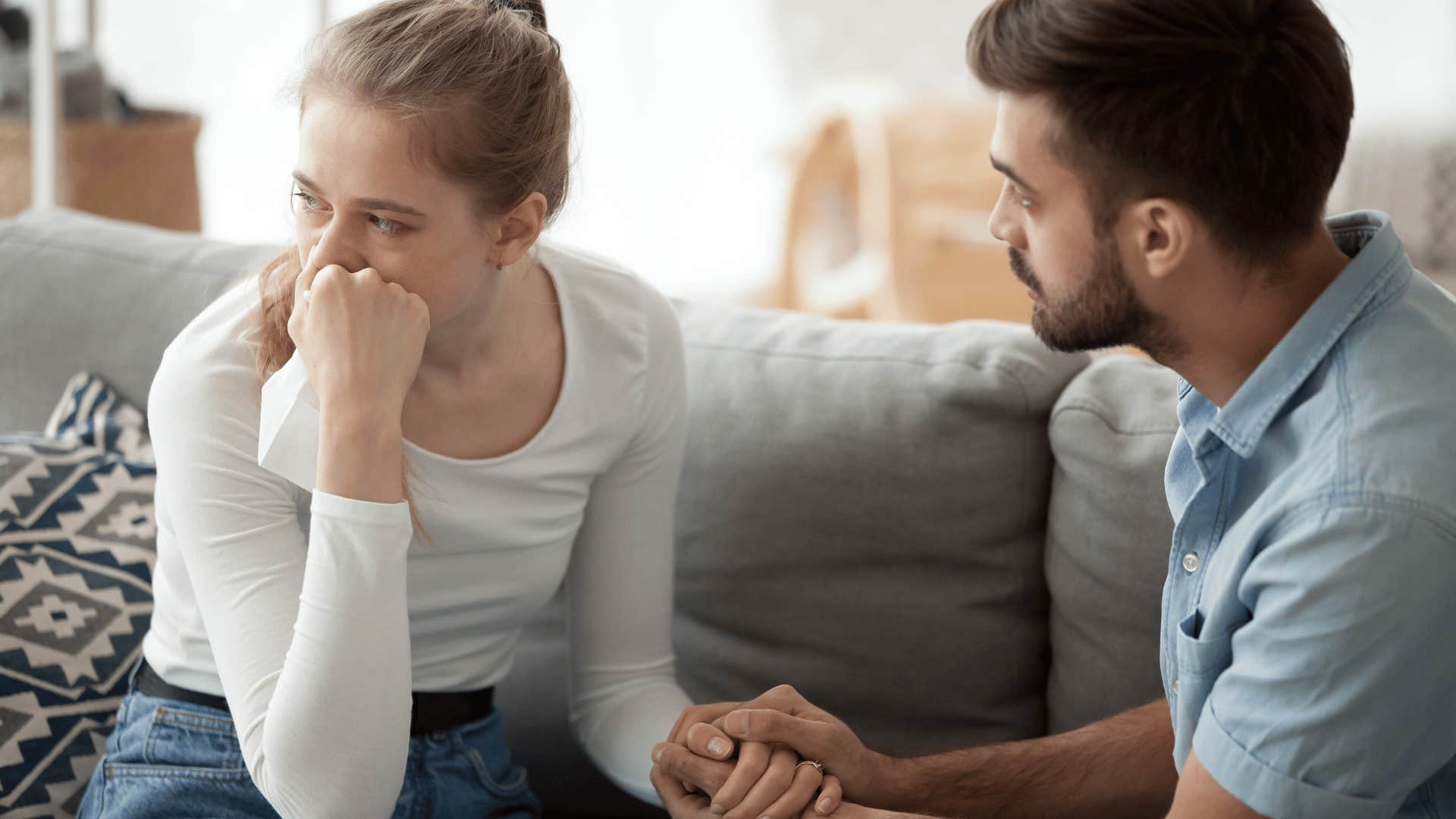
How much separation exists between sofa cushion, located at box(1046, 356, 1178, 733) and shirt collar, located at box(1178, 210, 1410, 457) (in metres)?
0.41

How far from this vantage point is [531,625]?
1698mm

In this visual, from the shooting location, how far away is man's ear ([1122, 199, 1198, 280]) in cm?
97

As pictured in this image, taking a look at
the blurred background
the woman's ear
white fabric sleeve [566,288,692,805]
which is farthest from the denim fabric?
the blurred background

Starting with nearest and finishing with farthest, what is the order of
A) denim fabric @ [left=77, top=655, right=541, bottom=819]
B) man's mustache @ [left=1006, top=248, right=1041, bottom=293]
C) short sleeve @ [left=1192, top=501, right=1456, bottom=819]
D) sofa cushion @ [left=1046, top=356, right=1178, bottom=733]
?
short sleeve @ [left=1192, top=501, right=1456, bottom=819], man's mustache @ [left=1006, top=248, right=1041, bottom=293], denim fabric @ [left=77, top=655, right=541, bottom=819], sofa cushion @ [left=1046, top=356, right=1178, bottom=733]

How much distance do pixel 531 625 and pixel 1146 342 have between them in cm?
92

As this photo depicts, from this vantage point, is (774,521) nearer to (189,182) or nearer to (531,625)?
(531,625)

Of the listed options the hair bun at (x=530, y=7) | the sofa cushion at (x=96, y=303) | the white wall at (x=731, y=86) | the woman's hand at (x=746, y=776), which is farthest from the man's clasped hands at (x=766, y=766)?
the white wall at (x=731, y=86)

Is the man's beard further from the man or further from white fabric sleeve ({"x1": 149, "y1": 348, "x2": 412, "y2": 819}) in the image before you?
white fabric sleeve ({"x1": 149, "y1": 348, "x2": 412, "y2": 819})

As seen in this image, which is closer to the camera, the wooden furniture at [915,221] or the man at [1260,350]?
the man at [1260,350]

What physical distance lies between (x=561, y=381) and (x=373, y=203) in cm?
31

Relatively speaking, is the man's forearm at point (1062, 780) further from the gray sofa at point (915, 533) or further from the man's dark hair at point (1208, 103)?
the man's dark hair at point (1208, 103)

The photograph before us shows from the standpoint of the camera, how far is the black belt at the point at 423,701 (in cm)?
132

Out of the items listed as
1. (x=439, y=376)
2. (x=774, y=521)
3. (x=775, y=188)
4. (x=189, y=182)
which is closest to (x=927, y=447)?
(x=774, y=521)

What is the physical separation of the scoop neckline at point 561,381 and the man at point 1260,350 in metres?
0.49
